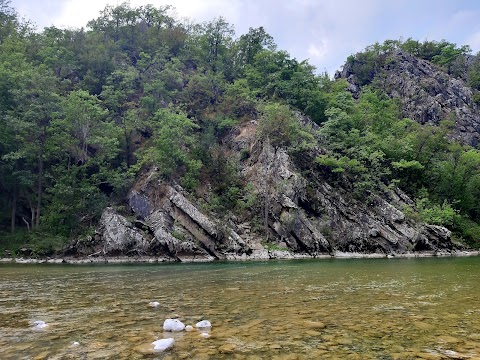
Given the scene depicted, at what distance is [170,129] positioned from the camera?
1699 inches

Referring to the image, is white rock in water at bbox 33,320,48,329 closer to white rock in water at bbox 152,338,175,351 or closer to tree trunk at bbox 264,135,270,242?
white rock in water at bbox 152,338,175,351

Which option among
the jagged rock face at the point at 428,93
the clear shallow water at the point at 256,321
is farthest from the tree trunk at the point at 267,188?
the jagged rock face at the point at 428,93

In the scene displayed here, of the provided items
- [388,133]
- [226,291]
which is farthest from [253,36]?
[226,291]

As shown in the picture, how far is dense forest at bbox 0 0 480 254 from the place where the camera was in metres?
40.7

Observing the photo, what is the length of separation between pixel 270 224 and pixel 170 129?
17182 millimetres

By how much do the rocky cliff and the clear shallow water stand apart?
22.3 meters

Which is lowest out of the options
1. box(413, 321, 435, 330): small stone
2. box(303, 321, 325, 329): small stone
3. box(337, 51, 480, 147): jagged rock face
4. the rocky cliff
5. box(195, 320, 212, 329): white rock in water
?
box(413, 321, 435, 330): small stone

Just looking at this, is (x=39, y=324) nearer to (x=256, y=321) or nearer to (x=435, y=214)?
(x=256, y=321)

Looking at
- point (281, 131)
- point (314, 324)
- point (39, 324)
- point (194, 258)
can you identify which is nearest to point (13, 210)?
point (194, 258)

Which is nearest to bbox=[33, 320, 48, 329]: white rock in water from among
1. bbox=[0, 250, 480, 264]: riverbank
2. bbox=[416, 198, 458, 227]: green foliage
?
bbox=[0, 250, 480, 264]: riverbank

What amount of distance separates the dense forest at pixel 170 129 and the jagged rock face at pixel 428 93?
876cm

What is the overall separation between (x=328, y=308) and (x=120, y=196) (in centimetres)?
3832

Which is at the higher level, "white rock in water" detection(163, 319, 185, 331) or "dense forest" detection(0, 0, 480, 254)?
"dense forest" detection(0, 0, 480, 254)

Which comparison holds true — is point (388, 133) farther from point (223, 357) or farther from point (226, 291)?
point (223, 357)
